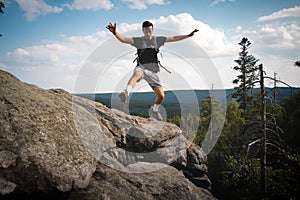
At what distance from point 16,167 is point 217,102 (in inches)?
1051

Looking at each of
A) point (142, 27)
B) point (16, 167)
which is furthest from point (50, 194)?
point (142, 27)

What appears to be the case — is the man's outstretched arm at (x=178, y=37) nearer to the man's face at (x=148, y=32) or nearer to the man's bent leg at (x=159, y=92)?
the man's face at (x=148, y=32)

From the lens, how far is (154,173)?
27.0 feet

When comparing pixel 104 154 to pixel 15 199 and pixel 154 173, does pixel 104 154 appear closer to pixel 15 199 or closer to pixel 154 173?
pixel 154 173

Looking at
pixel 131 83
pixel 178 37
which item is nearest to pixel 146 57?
pixel 131 83

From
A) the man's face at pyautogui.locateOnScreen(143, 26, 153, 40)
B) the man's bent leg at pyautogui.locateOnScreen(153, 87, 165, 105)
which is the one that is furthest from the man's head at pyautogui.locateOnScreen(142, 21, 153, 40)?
the man's bent leg at pyautogui.locateOnScreen(153, 87, 165, 105)

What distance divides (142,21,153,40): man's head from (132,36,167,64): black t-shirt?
0.09 m

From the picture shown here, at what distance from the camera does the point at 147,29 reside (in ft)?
15.6

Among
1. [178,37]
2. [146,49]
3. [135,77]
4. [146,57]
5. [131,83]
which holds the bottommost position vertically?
[131,83]

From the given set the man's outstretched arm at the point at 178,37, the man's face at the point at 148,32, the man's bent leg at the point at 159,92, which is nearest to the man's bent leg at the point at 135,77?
the man's bent leg at the point at 159,92

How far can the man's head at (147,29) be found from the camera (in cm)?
473

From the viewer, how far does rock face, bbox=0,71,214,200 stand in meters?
5.35

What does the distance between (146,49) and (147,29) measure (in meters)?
0.46

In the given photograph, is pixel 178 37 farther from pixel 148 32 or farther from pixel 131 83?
pixel 131 83
